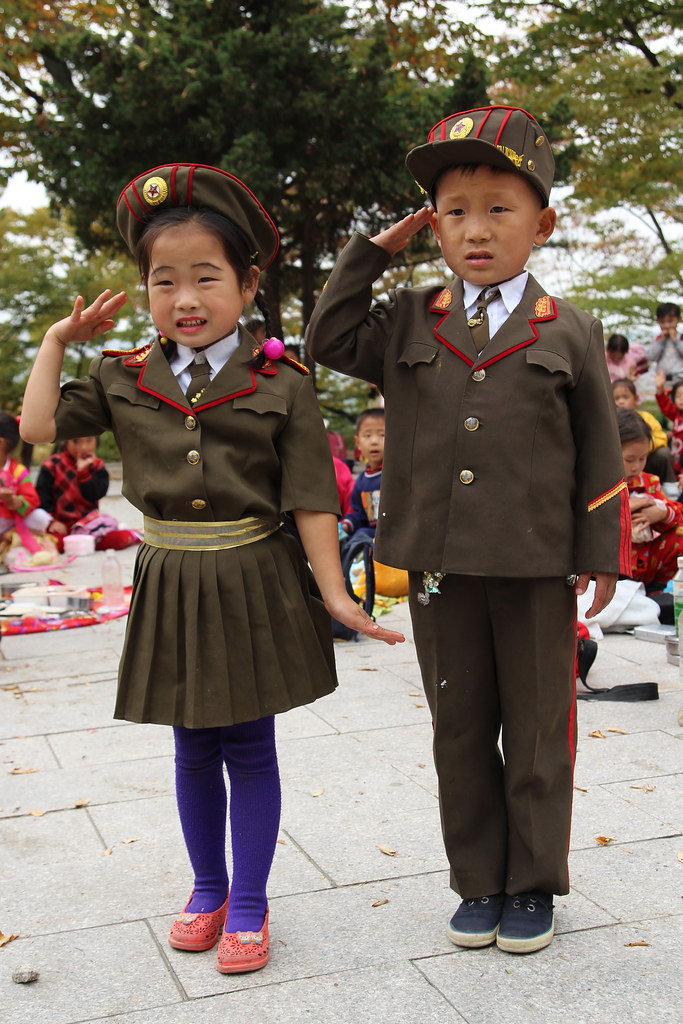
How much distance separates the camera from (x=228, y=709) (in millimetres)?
2438

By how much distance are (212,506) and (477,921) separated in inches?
44.5

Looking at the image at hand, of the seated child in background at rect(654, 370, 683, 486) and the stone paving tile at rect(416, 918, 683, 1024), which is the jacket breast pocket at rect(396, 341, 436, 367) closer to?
the stone paving tile at rect(416, 918, 683, 1024)

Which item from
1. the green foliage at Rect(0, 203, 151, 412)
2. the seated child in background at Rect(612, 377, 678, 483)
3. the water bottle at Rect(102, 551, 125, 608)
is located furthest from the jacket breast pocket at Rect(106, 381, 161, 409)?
the green foliage at Rect(0, 203, 151, 412)

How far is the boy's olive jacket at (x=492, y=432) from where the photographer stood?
7.84ft

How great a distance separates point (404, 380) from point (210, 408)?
450mm

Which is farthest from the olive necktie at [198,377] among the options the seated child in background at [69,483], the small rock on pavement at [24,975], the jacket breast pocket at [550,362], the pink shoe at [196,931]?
the seated child in background at [69,483]

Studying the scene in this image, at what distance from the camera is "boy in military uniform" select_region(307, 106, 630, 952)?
239 cm

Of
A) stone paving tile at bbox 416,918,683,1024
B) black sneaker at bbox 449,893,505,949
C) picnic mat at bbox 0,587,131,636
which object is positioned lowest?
stone paving tile at bbox 416,918,683,1024

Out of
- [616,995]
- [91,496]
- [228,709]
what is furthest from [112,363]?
[91,496]

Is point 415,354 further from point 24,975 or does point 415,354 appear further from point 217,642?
point 24,975

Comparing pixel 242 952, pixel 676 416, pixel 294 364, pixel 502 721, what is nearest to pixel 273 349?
pixel 294 364

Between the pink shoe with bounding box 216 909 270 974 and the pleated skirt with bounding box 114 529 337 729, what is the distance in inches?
19.4

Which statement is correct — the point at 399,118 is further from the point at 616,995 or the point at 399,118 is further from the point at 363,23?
the point at 616,995

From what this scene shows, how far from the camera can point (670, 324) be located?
10086 mm
